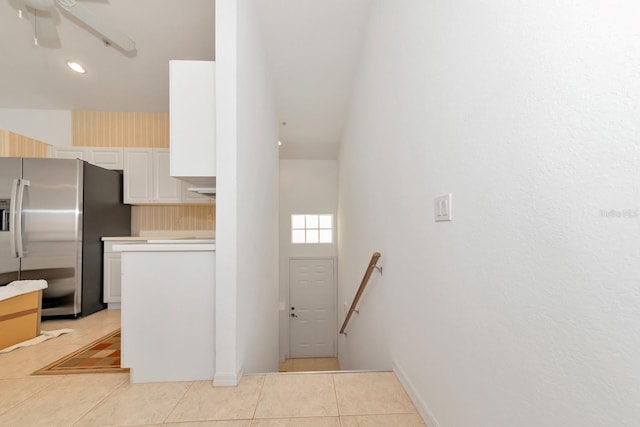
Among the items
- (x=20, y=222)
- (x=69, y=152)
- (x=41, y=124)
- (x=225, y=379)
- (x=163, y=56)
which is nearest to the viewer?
(x=225, y=379)

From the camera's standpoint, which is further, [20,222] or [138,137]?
[138,137]

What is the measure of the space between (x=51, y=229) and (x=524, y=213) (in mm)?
4263

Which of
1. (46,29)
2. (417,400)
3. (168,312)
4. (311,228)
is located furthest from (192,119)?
(311,228)

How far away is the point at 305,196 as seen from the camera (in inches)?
214

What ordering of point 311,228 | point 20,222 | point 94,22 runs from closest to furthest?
1. point 94,22
2. point 20,222
3. point 311,228

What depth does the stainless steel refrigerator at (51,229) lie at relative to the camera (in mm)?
2920

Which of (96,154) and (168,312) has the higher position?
(96,154)

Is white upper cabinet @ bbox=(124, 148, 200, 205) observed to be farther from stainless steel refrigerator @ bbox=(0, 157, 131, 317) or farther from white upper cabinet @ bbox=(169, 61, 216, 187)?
white upper cabinet @ bbox=(169, 61, 216, 187)

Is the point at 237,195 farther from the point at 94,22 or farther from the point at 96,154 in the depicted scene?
the point at 96,154

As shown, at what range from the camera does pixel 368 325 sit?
2.72 metres

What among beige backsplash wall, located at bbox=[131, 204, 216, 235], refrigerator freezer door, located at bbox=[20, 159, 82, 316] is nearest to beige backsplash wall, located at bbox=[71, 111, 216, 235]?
beige backsplash wall, located at bbox=[131, 204, 216, 235]

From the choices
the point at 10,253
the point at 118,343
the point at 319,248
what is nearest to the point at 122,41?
the point at 10,253

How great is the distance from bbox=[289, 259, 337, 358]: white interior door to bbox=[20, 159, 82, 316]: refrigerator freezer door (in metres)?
3.21

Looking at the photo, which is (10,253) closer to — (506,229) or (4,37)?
(4,37)
